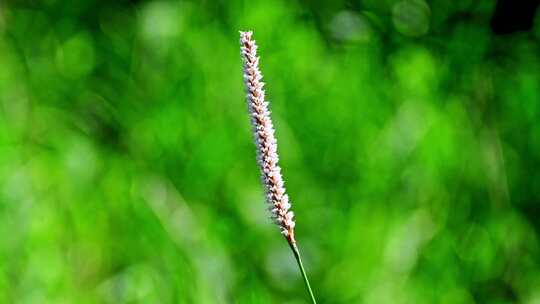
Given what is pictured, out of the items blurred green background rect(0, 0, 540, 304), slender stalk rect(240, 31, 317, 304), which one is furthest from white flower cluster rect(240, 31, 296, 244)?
blurred green background rect(0, 0, 540, 304)

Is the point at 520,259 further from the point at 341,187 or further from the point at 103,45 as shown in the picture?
the point at 103,45

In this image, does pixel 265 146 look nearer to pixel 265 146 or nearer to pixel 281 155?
pixel 265 146

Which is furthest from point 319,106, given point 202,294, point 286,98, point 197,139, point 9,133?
point 9,133

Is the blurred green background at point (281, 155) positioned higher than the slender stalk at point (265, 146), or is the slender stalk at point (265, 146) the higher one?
the slender stalk at point (265, 146)

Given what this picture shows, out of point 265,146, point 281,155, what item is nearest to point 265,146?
point 265,146

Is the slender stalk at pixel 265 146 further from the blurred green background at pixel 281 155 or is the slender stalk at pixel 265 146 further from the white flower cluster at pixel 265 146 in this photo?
the blurred green background at pixel 281 155

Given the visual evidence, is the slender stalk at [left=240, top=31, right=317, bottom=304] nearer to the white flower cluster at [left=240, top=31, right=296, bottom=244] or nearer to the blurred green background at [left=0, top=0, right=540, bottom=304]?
the white flower cluster at [left=240, top=31, right=296, bottom=244]

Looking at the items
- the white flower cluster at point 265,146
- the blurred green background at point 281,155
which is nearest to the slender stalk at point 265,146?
the white flower cluster at point 265,146

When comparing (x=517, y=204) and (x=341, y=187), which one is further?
(x=517, y=204)
